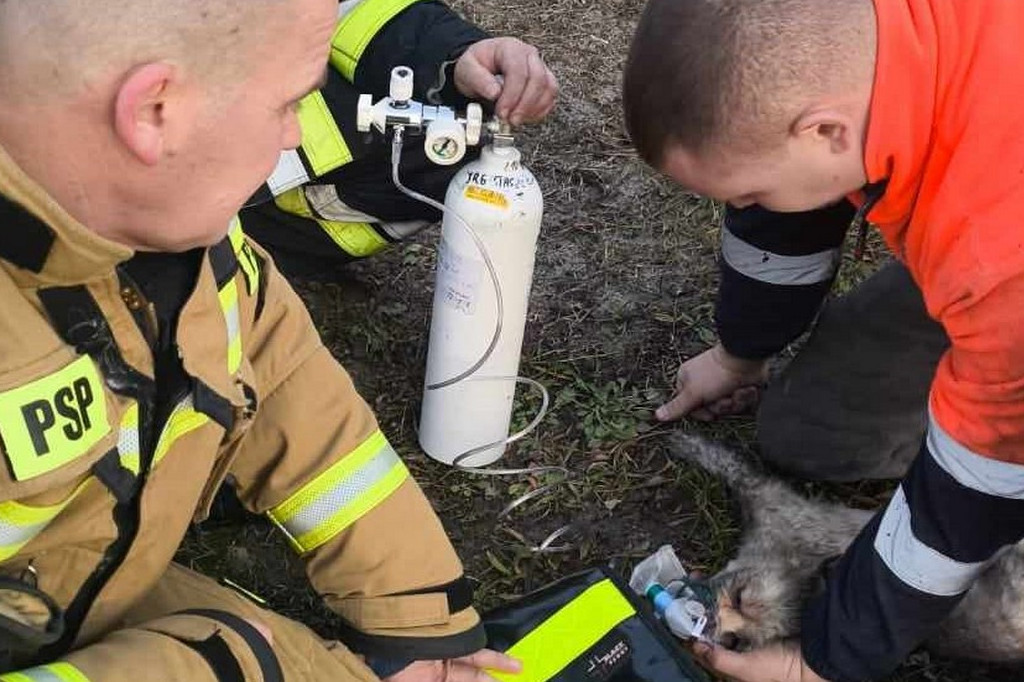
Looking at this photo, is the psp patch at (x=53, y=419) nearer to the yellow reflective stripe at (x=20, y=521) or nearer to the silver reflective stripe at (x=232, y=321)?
the yellow reflective stripe at (x=20, y=521)

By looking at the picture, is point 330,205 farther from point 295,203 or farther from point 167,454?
point 167,454

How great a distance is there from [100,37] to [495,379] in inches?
57.3

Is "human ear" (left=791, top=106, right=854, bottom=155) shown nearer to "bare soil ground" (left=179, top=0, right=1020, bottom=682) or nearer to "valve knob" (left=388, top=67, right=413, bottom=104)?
"valve knob" (left=388, top=67, right=413, bottom=104)

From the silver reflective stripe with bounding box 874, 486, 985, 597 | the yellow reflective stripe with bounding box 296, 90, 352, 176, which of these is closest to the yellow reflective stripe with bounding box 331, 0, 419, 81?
the yellow reflective stripe with bounding box 296, 90, 352, 176

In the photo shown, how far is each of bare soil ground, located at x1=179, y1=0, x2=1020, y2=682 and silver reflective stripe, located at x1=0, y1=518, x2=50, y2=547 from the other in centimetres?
A: 91

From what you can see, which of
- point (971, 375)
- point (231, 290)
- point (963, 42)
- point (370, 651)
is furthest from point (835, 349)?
point (231, 290)

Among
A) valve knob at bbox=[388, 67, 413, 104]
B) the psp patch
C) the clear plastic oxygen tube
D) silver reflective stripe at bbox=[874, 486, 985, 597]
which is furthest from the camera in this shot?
the clear plastic oxygen tube

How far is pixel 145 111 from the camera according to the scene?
1507mm

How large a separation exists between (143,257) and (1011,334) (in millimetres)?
1288

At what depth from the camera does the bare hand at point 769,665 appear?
8.02ft

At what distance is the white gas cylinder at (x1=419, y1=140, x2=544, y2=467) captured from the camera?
97.5 inches

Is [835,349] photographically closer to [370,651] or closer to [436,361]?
[436,361]

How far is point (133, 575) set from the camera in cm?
192

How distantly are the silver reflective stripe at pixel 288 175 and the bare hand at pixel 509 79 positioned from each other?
468 millimetres
